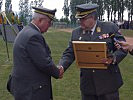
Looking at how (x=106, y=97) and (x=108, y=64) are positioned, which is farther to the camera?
(x=106, y=97)

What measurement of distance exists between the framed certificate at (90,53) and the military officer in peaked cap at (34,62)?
1.73ft

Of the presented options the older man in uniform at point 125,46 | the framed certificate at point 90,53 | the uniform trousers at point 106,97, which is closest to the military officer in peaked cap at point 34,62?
the framed certificate at point 90,53

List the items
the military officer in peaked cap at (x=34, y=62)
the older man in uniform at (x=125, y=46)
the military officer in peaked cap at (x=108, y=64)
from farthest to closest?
the military officer in peaked cap at (x=108, y=64), the older man in uniform at (x=125, y=46), the military officer in peaked cap at (x=34, y=62)

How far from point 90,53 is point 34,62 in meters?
0.84

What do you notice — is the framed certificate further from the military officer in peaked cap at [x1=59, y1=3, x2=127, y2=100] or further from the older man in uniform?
the older man in uniform

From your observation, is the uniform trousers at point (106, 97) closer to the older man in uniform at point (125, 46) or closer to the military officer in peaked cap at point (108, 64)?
the military officer in peaked cap at point (108, 64)

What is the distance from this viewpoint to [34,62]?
5102mm

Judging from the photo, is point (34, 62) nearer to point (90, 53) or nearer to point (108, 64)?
point (90, 53)

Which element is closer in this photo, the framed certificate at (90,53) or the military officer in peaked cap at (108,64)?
the framed certificate at (90,53)

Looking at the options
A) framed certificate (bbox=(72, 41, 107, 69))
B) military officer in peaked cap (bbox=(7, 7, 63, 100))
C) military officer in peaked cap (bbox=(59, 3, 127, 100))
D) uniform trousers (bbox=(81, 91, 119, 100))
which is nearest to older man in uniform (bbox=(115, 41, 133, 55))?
military officer in peaked cap (bbox=(59, 3, 127, 100))

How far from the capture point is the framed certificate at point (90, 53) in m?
Answer: 5.44

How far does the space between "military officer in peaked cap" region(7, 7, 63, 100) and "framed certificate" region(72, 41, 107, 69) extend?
53cm

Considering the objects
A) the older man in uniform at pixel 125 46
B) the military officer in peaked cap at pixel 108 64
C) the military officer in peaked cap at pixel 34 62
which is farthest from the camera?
the military officer in peaked cap at pixel 108 64

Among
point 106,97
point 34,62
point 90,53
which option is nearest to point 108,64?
point 90,53
